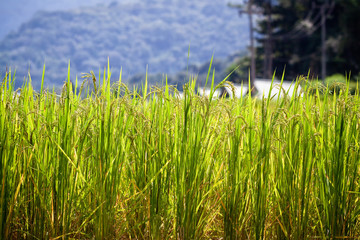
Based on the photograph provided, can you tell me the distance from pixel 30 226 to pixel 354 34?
1237 inches

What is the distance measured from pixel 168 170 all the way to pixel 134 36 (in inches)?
6973

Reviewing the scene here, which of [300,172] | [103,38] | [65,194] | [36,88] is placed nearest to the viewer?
[65,194]

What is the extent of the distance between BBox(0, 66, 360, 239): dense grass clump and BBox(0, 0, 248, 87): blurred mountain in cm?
13968

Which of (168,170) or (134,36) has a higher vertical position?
(168,170)

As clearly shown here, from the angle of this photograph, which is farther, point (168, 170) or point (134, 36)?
point (134, 36)

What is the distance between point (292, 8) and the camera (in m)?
36.8

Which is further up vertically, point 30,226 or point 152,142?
point 152,142

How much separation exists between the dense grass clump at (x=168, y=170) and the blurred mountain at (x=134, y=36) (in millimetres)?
139676

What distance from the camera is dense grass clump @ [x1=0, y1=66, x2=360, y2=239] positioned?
219 cm

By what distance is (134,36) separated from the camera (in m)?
174

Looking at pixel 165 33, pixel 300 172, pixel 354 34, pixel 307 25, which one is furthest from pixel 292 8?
pixel 165 33

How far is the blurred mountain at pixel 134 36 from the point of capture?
15238cm

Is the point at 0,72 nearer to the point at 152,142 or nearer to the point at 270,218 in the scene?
the point at 152,142

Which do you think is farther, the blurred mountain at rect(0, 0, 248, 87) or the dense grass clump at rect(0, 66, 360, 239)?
the blurred mountain at rect(0, 0, 248, 87)
